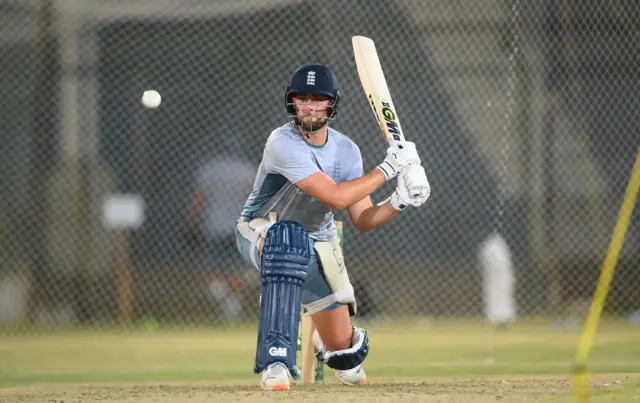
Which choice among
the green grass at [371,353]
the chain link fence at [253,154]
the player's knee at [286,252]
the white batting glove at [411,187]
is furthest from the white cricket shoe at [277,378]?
the chain link fence at [253,154]

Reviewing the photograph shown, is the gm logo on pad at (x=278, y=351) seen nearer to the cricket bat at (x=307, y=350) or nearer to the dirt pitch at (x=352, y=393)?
the dirt pitch at (x=352, y=393)

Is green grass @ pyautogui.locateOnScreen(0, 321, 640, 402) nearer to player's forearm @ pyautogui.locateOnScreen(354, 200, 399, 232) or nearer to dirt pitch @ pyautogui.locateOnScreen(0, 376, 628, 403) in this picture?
dirt pitch @ pyautogui.locateOnScreen(0, 376, 628, 403)

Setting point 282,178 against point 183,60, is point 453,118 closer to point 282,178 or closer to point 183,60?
point 183,60

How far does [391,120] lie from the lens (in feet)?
20.8

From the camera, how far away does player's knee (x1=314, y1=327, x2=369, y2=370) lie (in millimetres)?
6422

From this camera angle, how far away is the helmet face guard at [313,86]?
20.1 feet

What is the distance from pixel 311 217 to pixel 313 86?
756mm

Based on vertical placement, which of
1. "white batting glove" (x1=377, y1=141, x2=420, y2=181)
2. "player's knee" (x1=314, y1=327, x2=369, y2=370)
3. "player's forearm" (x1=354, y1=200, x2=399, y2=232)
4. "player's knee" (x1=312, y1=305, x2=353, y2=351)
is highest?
"white batting glove" (x1=377, y1=141, x2=420, y2=181)

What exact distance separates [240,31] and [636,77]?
4685 millimetres

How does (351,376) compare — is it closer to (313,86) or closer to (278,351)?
(278,351)

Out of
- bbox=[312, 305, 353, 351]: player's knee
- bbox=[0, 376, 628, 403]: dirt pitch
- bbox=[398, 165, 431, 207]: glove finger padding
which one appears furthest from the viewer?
bbox=[312, 305, 353, 351]: player's knee

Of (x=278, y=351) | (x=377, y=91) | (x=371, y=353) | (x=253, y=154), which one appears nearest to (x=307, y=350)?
(x=278, y=351)

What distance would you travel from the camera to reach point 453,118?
13945 millimetres

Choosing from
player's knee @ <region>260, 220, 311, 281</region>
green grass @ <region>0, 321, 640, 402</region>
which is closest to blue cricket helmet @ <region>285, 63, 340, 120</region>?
player's knee @ <region>260, 220, 311, 281</region>
